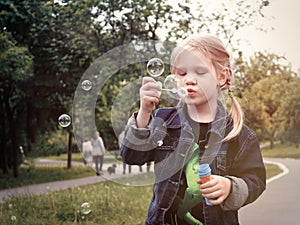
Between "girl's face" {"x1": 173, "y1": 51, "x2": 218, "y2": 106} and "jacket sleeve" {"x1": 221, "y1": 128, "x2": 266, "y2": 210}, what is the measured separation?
5.7 inches

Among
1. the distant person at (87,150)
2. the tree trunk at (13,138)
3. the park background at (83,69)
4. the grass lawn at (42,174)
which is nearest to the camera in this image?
the distant person at (87,150)

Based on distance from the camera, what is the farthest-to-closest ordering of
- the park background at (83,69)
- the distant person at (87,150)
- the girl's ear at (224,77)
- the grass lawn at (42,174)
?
the grass lawn at (42,174) → the park background at (83,69) → the distant person at (87,150) → the girl's ear at (224,77)

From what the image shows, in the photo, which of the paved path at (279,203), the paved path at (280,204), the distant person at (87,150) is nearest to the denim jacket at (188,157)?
the distant person at (87,150)

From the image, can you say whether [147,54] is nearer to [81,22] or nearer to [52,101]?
[81,22]

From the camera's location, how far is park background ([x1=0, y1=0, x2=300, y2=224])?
13.5ft

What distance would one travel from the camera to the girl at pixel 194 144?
1.32 meters

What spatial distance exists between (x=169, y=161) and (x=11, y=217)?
263 cm

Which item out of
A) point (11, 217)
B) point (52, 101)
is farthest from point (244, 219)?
point (52, 101)

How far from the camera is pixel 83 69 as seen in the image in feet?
18.5

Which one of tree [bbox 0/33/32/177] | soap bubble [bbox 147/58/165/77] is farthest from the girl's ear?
tree [bbox 0/33/32/177]

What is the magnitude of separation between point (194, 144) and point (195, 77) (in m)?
0.17

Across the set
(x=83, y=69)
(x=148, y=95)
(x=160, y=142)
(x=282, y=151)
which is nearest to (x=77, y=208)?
(x=282, y=151)

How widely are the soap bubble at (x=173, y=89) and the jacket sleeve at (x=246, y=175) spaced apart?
7.3 inches

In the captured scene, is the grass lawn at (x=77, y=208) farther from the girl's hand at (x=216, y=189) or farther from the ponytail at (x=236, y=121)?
the girl's hand at (x=216, y=189)
